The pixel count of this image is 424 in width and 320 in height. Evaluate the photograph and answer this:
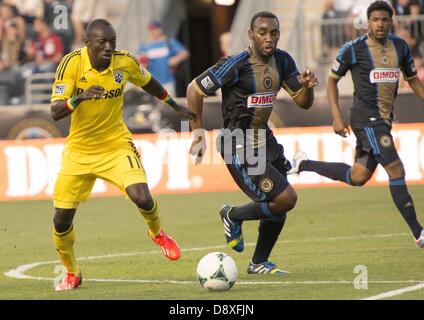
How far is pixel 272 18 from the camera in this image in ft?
34.0

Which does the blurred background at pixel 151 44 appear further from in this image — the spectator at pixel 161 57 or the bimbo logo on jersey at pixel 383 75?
the bimbo logo on jersey at pixel 383 75

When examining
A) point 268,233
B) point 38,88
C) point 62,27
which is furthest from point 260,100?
point 62,27

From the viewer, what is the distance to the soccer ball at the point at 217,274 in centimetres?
959

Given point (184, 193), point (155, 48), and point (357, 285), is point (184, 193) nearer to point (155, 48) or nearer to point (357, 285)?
point (155, 48)

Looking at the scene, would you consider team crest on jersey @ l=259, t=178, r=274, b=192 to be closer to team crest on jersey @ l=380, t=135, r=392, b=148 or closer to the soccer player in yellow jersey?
the soccer player in yellow jersey

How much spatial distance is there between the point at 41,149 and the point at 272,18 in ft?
31.9

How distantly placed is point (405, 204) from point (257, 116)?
7.29 feet

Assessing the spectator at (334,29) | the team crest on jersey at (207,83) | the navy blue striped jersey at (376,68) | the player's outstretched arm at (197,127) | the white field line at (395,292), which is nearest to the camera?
the white field line at (395,292)

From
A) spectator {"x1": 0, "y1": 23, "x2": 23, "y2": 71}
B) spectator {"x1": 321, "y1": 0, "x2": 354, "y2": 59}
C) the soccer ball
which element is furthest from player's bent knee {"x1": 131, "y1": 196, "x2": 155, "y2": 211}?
spectator {"x1": 0, "y1": 23, "x2": 23, "y2": 71}

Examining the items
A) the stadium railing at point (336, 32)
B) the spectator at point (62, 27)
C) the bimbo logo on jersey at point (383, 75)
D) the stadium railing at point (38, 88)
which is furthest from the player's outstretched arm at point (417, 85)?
the spectator at point (62, 27)

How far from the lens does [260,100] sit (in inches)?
418

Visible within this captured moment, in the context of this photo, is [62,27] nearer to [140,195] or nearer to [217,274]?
[140,195]

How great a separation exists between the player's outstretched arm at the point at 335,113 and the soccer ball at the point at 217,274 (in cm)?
297
